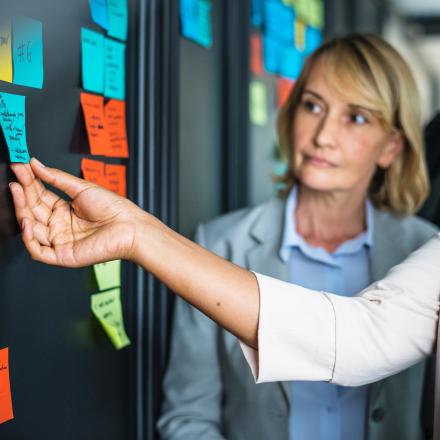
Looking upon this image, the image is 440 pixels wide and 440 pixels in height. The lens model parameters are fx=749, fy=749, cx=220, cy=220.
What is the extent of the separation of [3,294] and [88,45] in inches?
20.2

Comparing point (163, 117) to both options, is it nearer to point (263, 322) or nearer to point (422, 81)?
point (263, 322)

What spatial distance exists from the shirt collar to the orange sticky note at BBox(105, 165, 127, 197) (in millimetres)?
488

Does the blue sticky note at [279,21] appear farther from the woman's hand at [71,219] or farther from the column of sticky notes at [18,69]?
the woman's hand at [71,219]

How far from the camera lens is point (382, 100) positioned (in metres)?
1.93

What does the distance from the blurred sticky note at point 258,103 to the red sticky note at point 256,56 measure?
40 millimetres

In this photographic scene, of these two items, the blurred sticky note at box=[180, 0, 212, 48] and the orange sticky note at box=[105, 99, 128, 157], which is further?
the blurred sticky note at box=[180, 0, 212, 48]

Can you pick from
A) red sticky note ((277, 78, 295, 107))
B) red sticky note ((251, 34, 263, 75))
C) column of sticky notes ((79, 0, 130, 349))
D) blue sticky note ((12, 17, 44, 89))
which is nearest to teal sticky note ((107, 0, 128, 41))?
column of sticky notes ((79, 0, 130, 349))

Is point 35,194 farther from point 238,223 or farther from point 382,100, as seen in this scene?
point 382,100

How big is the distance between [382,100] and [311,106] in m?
0.19

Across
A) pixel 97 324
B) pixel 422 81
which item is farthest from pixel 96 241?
pixel 422 81

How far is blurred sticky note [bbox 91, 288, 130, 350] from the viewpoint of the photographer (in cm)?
154

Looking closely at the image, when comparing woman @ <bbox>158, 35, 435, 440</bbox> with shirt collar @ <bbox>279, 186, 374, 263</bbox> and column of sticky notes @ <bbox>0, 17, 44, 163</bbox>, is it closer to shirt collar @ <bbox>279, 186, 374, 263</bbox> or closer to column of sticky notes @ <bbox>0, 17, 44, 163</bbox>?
shirt collar @ <bbox>279, 186, 374, 263</bbox>

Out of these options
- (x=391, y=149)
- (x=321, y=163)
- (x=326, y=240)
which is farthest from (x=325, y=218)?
(x=391, y=149)

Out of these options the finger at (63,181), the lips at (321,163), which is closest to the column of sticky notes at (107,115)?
the finger at (63,181)
